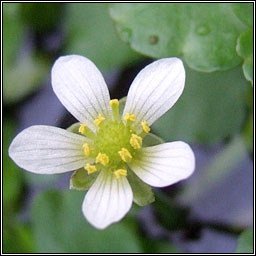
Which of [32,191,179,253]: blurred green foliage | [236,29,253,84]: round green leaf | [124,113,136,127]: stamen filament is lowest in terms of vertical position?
[32,191,179,253]: blurred green foliage

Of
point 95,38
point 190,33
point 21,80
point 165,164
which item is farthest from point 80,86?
point 21,80

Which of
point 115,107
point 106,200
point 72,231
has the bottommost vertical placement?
point 72,231

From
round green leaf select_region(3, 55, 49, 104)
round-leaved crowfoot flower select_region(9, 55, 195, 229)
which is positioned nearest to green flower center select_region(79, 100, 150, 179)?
round-leaved crowfoot flower select_region(9, 55, 195, 229)

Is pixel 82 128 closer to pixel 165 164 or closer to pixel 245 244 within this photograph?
pixel 165 164

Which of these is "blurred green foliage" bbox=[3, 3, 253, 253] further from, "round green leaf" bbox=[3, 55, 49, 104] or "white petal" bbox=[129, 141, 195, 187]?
"white petal" bbox=[129, 141, 195, 187]

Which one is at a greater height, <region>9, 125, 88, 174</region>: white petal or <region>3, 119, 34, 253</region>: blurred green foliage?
<region>9, 125, 88, 174</region>: white petal

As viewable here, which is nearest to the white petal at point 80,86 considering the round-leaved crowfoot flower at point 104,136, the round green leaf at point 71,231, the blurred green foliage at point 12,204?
the round-leaved crowfoot flower at point 104,136
